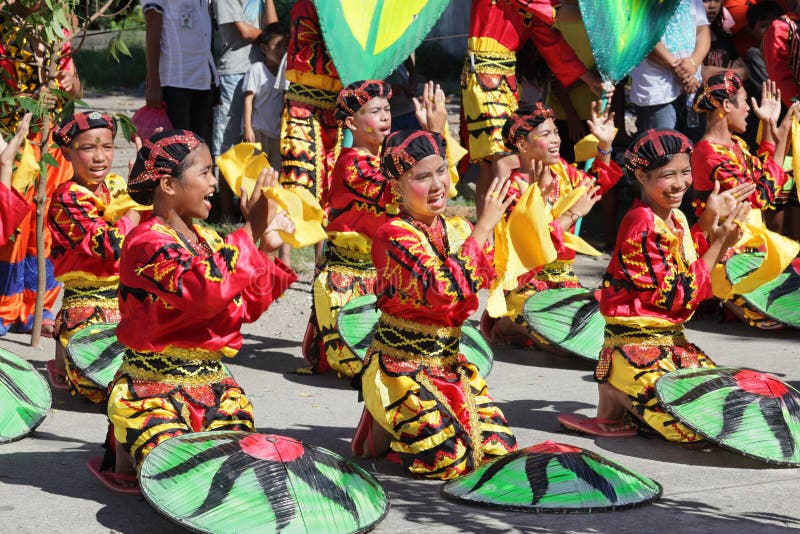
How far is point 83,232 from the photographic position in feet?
17.9

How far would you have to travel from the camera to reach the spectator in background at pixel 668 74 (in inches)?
316

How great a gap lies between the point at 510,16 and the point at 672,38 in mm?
1264

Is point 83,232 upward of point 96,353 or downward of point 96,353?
upward

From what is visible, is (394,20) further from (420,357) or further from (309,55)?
(420,357)

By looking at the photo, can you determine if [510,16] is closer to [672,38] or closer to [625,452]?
[672,38]

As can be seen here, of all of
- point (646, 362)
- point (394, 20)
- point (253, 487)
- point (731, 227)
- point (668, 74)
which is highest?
point (394, 20)

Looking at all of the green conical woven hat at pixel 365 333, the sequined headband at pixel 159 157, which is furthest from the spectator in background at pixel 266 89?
the sequined headband at pixel 159 157

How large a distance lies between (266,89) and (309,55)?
1.99m

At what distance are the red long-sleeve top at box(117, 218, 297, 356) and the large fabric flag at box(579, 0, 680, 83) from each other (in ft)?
13.1

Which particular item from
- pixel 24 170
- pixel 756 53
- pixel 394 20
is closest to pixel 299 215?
pixel 24 170

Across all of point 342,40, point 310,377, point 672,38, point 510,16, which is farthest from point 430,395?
point 672,38

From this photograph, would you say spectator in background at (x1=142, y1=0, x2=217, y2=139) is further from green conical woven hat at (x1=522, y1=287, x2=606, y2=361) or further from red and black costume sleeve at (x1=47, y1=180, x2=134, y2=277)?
green conical woven hat at (x1=522, y1=287, x2=606, y2=361)

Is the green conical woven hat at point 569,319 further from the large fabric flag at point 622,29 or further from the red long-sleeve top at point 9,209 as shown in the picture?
the red long-sleeve top at point 9,209

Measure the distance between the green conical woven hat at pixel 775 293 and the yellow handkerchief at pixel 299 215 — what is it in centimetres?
337
